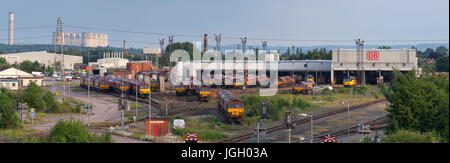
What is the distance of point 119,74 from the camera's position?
10269 cm

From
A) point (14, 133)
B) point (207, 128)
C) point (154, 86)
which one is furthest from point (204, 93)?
point (14, 133)

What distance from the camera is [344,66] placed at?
80375mm

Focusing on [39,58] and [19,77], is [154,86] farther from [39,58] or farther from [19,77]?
[39,58]

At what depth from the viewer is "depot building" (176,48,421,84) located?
77.1 m

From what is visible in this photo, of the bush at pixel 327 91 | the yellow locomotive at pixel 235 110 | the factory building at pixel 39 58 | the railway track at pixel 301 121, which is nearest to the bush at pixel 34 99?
the yellow locomotive at pixel 235 110

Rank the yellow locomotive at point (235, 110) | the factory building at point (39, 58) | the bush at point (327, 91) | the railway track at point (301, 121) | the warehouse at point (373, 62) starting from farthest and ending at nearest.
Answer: the factory building at point (39, 58), the warehouse at point (373, 62), the bush at point (327, 91), the yellow locomotive at point (235, 110), the railway track at point (301, 121)

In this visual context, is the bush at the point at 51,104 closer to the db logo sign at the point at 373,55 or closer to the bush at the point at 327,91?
the bush at the point at 327,91

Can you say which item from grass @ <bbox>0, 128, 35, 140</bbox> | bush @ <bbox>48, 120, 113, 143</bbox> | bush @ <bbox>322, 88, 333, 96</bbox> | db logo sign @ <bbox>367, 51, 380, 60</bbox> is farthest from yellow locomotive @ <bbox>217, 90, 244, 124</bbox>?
db logo sign @ <bbox>367, 51, 380, 60</bbox>

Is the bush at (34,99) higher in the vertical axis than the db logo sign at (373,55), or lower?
lower

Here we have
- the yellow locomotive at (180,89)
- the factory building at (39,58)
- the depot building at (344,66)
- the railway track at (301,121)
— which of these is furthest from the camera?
the factory building at (39,58)

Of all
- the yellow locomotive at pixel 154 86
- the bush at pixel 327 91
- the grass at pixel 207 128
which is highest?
the yellow locomotive at pixel 154 86

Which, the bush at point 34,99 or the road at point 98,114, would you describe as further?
the bush at point 34,99

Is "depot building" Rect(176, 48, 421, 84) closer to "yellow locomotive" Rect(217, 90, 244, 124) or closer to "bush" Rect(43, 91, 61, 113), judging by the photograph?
"bush" Rect(43, 91, 61, 113)

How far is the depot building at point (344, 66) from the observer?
77062 millimetres
